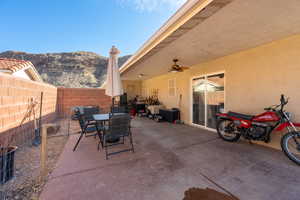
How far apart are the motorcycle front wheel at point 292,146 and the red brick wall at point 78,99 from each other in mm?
7648

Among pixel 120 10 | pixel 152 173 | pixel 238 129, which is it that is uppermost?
pixel 120 10

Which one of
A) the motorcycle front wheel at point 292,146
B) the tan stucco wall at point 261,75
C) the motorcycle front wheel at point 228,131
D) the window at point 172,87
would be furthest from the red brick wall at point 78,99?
the motorcycle front wheel at point 292,146

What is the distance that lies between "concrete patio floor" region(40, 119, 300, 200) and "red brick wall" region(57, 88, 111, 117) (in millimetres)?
4898

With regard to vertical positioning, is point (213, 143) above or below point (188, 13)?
below

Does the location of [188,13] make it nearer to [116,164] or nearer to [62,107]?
[116,164]

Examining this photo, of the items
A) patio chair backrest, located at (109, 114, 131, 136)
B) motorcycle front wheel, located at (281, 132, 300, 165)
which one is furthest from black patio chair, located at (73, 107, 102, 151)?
motorcycle front wheel, located at (281, 132, 300, 165)

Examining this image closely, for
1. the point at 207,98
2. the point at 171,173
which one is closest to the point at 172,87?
the point at 207,98

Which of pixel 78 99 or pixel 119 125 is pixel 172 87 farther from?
pixel 78 99

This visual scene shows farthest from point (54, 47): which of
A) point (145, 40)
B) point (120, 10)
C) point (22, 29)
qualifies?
point (145, 40)

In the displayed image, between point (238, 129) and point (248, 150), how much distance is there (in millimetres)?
561

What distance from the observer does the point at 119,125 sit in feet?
9.43

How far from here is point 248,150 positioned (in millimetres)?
3037

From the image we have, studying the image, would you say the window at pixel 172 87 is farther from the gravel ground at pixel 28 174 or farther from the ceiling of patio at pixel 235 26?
the gravel ground at pixel 28 174

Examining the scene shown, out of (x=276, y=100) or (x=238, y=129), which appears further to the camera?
(x=238, y=129)
